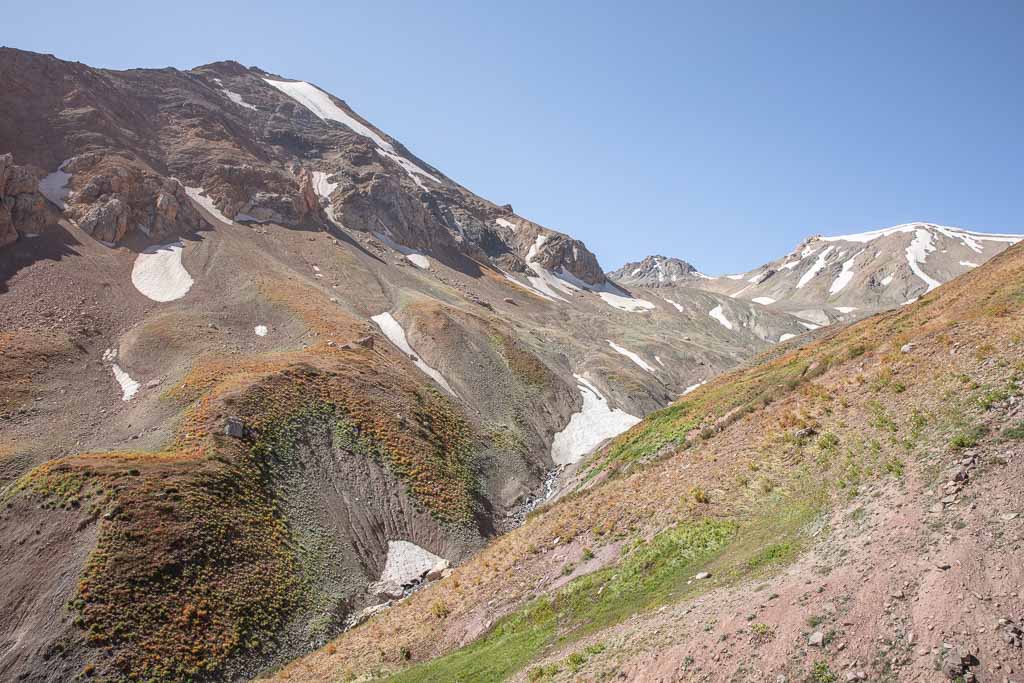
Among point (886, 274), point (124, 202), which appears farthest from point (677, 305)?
point (124, 202)

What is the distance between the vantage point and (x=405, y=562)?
28.7 meters

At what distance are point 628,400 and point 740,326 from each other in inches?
3455

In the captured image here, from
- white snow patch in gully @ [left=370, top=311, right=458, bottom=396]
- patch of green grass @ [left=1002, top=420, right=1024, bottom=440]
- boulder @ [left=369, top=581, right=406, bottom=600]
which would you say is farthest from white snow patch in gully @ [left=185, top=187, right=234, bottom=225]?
patch of green grass @ [left=1002, top=420, right=1024, bottom=440]

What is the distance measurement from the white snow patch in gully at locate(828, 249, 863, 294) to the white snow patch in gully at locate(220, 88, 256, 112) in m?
185

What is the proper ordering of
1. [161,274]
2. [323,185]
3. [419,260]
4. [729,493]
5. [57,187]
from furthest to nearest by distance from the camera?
[323,185] → [419,260] → [57,187] → [161,274] → [729,493]

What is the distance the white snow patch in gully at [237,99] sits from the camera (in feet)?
438

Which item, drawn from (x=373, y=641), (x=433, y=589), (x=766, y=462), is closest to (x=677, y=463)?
(x=766, y=462)

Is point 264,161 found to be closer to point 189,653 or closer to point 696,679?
point 189,653

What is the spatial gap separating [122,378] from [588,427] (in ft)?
129

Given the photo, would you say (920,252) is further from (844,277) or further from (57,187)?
(57,187)

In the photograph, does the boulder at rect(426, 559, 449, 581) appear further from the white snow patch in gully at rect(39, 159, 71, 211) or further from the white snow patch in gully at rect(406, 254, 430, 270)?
the white snow patch in gully at rect(406, 254, 430, 270)

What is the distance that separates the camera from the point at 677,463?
66.2 feet

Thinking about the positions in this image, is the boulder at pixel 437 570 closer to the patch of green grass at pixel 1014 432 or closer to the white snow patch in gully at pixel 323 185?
the patch of green grass at pixel 1014 432

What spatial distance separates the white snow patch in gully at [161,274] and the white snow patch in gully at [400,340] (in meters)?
19.6
